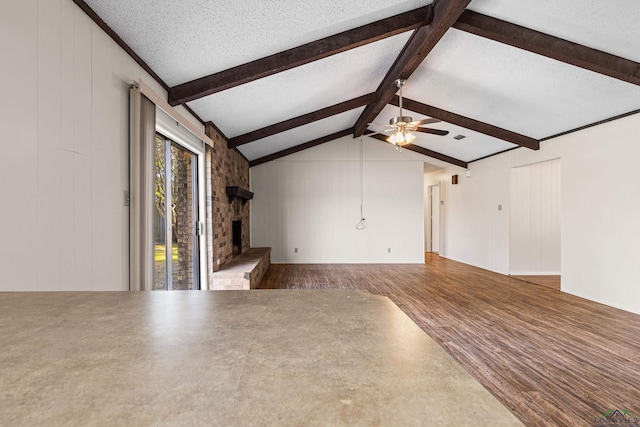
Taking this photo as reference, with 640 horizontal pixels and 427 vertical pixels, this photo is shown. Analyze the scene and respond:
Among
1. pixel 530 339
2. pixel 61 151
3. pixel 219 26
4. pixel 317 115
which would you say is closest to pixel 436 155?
pixel 317 115

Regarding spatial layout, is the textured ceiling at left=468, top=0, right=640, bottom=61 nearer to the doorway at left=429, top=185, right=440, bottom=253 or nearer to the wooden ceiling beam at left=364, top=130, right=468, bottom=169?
the wooden ceiling beam at left=364, top=130, right=468, bottom=169

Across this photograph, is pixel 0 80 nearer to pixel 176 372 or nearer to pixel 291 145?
pixel 176 372

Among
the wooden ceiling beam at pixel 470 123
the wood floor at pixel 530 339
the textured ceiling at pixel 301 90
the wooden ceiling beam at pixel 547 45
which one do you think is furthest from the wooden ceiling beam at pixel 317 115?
the wood floor at pixel 530 339

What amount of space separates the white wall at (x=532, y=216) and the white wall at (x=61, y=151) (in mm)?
6581

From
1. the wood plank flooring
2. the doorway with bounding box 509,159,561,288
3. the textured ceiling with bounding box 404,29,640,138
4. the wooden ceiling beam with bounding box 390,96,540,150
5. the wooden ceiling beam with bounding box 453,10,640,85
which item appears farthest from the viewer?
the doorway with bounding box 509,159,561,288

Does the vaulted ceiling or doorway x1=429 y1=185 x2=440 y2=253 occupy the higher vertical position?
the vaulted ceiling

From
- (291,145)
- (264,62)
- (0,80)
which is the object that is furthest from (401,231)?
(0,80)

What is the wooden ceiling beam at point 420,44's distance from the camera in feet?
9.28

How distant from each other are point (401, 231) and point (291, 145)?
134 inches

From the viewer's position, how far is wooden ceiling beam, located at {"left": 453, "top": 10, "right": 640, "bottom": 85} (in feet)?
10.3

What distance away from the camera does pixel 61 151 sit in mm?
1797

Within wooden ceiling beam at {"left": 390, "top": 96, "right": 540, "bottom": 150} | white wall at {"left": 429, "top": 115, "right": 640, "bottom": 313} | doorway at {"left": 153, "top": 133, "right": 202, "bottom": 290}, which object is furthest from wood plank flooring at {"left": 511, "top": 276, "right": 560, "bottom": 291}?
doorway at {"left": 153, "top": 133, "right": 202, "bottom": 290}

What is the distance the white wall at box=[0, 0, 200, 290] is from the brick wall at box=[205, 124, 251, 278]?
2243mm

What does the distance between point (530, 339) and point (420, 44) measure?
10.3 ft
